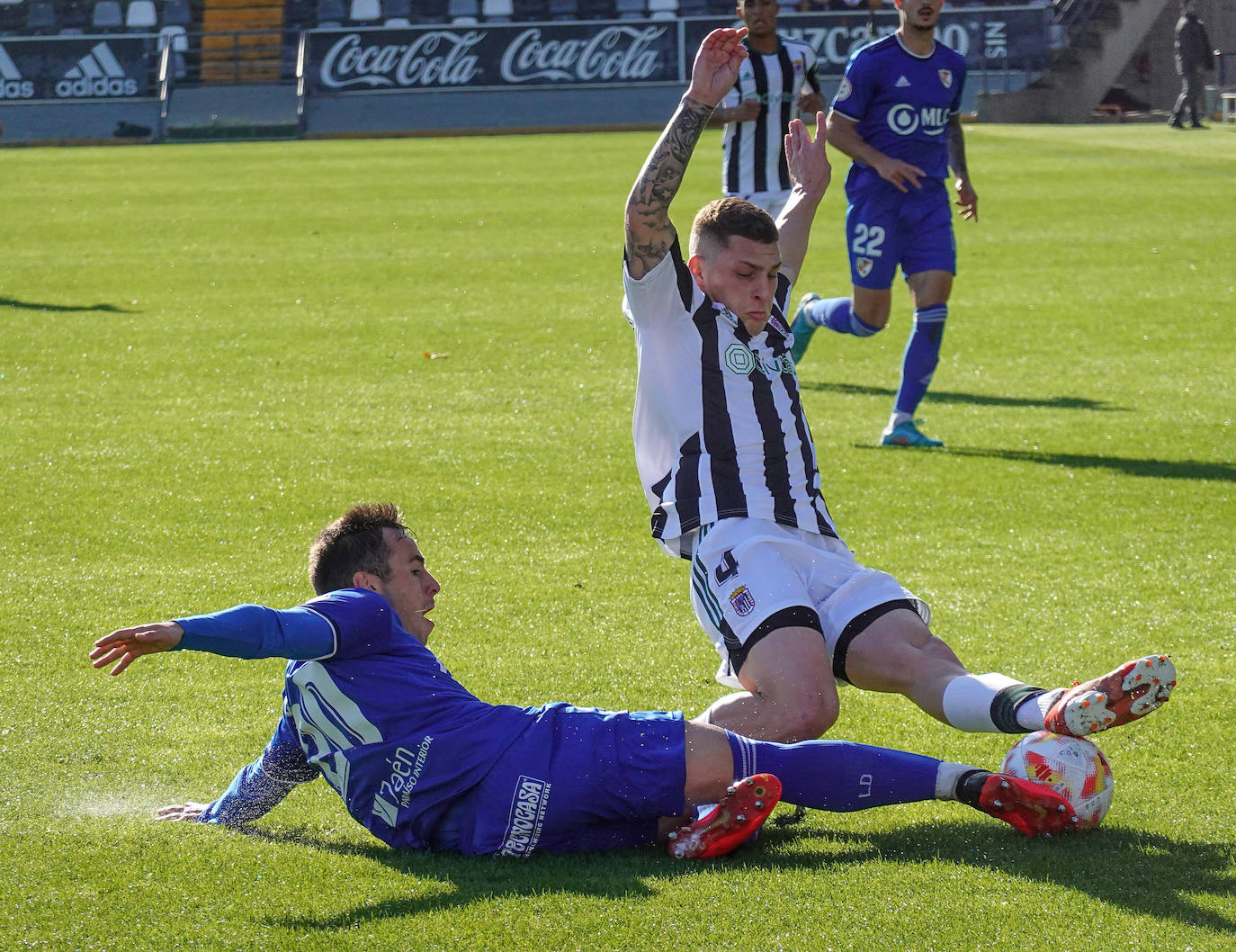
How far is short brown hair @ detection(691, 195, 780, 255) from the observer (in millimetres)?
4051

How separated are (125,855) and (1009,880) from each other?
1.90 m

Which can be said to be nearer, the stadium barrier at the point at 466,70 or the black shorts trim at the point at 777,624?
the black shorts trim at the point at 777,624

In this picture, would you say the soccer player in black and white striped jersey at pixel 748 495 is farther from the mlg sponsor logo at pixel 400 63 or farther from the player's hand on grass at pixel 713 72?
the mlg sponsor logo at pixel 400 63

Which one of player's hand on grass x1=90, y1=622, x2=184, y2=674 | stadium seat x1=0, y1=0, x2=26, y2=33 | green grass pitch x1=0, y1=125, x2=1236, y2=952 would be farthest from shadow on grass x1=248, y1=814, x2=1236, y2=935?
stadium seat x1=0, y1=0, x2=26, y2=33

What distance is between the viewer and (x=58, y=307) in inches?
472

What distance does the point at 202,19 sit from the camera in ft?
123

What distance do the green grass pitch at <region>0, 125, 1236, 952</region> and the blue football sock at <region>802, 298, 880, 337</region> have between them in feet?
1.51

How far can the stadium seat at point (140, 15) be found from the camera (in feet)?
120

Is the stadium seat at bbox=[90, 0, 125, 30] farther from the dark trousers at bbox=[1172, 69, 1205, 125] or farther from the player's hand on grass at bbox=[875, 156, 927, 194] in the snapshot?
the player's hand on grass at bbox=[875, 156, 927, 194]

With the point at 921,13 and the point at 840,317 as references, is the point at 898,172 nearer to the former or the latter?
the point at 921,13

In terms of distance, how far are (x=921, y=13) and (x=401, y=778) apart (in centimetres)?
557

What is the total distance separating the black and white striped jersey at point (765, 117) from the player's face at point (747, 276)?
6.09 metres

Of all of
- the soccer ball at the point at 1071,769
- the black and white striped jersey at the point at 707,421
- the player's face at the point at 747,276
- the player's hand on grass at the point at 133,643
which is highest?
the player's face at the point at 747,276

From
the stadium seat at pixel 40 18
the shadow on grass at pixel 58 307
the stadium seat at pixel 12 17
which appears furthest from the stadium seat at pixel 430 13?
the shadow on grass at pixel 58 307
